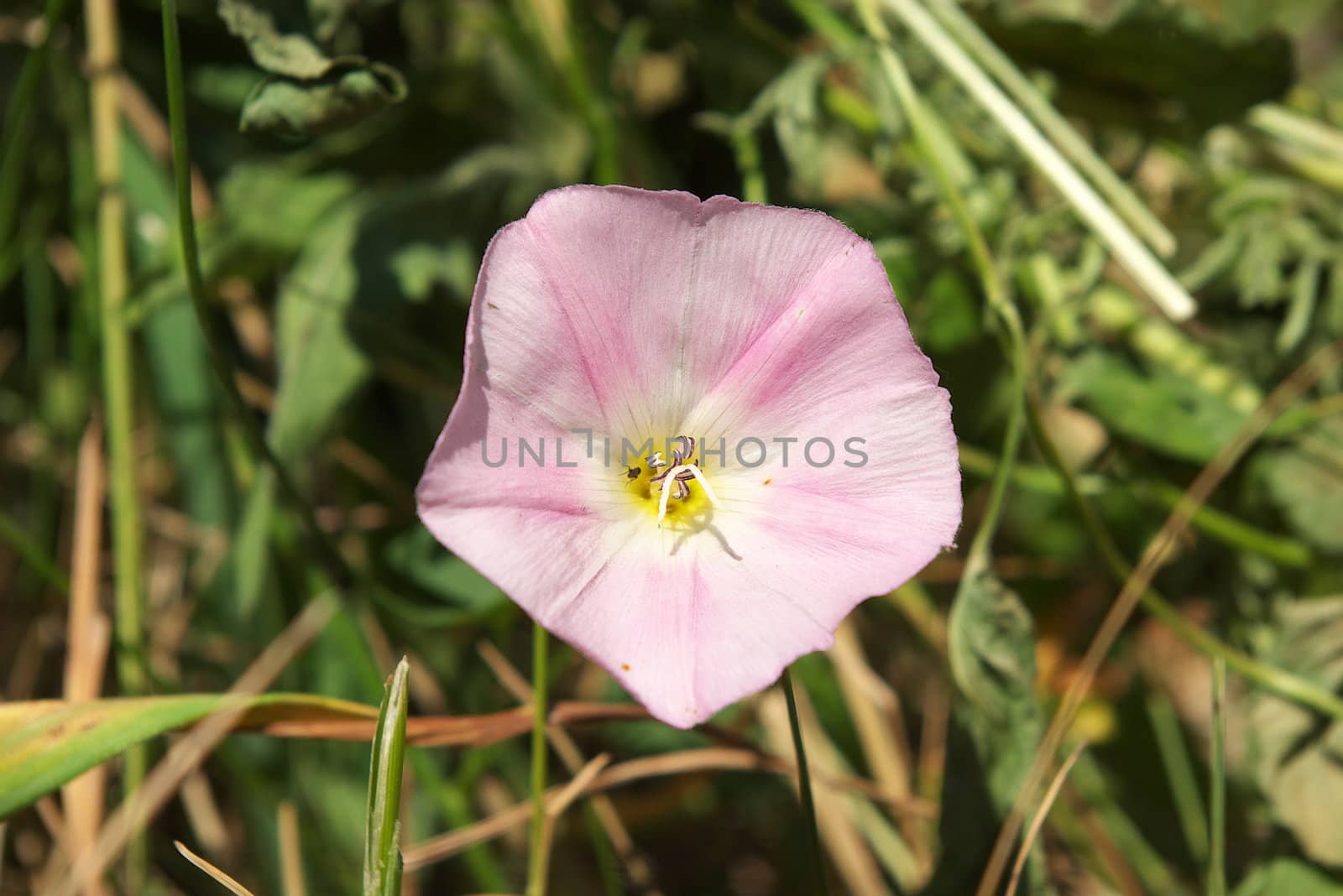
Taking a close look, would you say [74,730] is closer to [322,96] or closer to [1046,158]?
[322,96]

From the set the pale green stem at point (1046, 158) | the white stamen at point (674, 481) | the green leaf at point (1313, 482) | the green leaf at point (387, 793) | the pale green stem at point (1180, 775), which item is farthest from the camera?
the pale green stem at point (1180, 775)

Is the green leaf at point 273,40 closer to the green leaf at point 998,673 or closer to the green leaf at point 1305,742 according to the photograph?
the green leaf at point 998,673

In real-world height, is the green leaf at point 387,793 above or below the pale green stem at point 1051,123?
below

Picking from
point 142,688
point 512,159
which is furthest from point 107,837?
point 512,159

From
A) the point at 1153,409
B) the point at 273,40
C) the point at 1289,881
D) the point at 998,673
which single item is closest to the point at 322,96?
the point at 273,40

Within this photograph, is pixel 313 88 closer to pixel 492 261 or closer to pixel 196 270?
pixel 196 270

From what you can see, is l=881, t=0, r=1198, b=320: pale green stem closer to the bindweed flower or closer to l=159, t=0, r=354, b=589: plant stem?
the bindweed flower

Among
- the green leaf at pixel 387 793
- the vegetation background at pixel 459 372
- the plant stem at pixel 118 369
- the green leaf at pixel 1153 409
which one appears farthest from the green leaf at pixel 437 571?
the green leaf at pixel 1153 409
